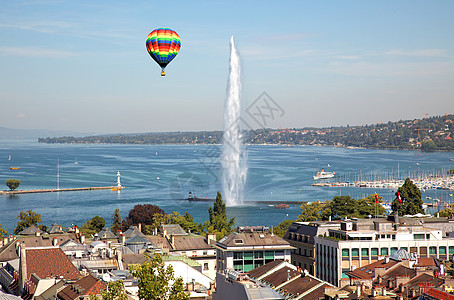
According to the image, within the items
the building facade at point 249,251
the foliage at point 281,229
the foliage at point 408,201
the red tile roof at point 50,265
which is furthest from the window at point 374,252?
the foliage at point 408,201

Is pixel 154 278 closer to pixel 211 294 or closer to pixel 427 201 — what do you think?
pixel 211 294

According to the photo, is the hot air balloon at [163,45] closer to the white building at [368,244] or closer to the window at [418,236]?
the white building at [368,244]

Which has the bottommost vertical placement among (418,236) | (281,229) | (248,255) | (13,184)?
(13,184)

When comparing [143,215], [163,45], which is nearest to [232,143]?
[143,215]

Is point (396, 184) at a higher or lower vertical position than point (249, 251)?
lower

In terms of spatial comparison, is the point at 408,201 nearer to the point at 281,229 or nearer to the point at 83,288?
the point at 281,229

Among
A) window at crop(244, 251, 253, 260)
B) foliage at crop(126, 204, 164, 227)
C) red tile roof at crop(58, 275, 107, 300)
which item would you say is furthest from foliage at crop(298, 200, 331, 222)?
red tile roof at crop(58, 275, 107, 300)

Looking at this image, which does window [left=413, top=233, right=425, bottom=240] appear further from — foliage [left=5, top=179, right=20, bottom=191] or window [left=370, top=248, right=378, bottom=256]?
foliage [left=5, top=179, right=20, bottom=191]
